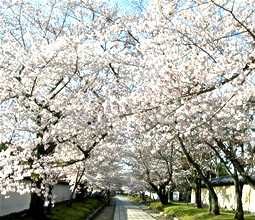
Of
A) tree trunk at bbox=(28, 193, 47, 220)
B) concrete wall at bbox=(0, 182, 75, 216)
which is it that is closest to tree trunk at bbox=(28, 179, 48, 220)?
tree trunk at bbox=(28, 193, 47, 220)

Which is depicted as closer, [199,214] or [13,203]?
[13,203]

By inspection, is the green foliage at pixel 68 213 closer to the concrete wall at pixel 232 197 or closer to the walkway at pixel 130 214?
the walkway at pixel 130 214

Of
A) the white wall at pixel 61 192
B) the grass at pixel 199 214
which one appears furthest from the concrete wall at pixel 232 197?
the white wall at pixel 61 192

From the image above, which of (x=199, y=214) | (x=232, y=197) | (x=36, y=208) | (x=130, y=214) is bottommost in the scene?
(x=130, y=214)

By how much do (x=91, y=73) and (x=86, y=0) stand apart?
2.93m

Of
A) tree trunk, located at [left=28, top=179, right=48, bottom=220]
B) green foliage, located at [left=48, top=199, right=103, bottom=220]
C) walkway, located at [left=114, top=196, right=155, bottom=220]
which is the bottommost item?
walkway, located at [left=114, top=196, right=155, bottom=220]

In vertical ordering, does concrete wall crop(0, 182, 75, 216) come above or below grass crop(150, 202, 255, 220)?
above

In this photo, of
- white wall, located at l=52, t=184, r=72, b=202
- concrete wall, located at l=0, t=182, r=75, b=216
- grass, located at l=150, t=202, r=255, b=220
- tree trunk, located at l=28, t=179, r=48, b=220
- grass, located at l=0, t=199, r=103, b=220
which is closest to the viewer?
tree trunk, located at l=28, t=179, r=48, b=220

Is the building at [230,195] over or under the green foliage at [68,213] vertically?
over

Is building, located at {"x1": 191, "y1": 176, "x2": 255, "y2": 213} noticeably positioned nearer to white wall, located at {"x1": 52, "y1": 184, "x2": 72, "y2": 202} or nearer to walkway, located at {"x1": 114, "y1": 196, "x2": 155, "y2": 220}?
walkway, located at {"x1": 114, "y1": 196, "x2": 155, "y2": 220}

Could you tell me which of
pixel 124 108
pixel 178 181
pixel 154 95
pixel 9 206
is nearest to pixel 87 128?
pixel 124 108

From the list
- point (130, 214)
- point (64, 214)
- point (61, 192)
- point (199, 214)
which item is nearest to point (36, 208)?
point (64, 214)

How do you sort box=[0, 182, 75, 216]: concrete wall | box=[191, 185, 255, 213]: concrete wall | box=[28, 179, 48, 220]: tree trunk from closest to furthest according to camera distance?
1. box=[28, 179, 48, 220]: tree trunk
2. box=[0, 182, 75, 216]: concrete wall
3. box=[191, 185, 255, 213]: concrete wall

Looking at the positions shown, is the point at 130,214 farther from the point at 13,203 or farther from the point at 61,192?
the point at 13,203
